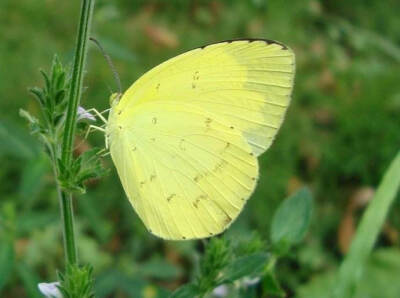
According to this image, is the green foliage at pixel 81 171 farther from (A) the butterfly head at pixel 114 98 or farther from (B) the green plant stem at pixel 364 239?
(B) the green plant stem at pixel 364 239

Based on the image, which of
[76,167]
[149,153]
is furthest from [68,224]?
[149,153]

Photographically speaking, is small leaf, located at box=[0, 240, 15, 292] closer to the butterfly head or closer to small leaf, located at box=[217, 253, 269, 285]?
the butterfly head

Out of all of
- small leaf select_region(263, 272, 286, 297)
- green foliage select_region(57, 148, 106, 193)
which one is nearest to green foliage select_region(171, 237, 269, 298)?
small leaf select_region(263, 272, 286, 297)

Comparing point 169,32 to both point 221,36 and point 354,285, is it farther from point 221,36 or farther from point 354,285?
point 354,285

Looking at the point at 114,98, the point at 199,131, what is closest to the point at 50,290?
the point at 114,98

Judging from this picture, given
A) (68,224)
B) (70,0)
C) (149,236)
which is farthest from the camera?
(70,0)

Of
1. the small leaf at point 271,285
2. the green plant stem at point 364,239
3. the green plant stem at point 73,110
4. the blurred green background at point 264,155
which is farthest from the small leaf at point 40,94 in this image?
Answer: the green plant stem at point 364,239
